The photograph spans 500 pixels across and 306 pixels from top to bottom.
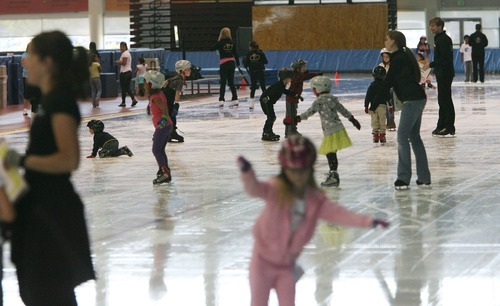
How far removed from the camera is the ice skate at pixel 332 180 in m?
12.8

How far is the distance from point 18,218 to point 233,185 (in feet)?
26.7

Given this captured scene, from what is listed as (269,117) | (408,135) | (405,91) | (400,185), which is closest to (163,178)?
(400,185)

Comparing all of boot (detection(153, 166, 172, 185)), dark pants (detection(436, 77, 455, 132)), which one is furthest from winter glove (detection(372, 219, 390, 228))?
dark pants (detection(436, 77, 455, 132))

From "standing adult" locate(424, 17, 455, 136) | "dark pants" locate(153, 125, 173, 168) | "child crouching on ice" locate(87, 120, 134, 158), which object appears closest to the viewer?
"dark pants" locate(153, 125, 173, 168)

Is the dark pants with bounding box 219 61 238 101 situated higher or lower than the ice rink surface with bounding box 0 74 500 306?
higher

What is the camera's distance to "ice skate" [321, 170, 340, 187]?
12.8 m

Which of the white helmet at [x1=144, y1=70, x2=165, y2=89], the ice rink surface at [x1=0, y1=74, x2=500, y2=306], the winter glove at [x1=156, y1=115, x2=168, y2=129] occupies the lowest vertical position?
the ice rink surface at [x1=0, y1=74, x2=500, y2=306]

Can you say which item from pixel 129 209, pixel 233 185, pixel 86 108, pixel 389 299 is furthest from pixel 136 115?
pixel 389 299

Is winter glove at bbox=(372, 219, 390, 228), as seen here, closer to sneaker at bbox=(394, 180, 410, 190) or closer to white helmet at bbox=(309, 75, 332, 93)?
sneaker at bbox=(394, 180, 410, 190)

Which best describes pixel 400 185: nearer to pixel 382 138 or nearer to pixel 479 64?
pixel 382 138

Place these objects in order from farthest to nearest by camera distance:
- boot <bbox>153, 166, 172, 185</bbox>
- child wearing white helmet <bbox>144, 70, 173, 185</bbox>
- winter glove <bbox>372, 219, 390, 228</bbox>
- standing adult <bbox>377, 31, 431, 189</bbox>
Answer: boot <bbox>153, 166, 172, 185</bbox> → child wearing white helmet <bbox>144, 70, 173, 185</bbox> → standing adult <bbox>377, 31, 431, 189</bbox> → winter glove <bbox>372, 219, 390, 228</bbox>

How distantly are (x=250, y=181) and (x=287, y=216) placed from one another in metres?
0.24

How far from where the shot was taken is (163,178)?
13484mm

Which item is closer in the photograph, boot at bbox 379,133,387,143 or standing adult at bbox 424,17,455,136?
boot at bbox 379,133,387,143
